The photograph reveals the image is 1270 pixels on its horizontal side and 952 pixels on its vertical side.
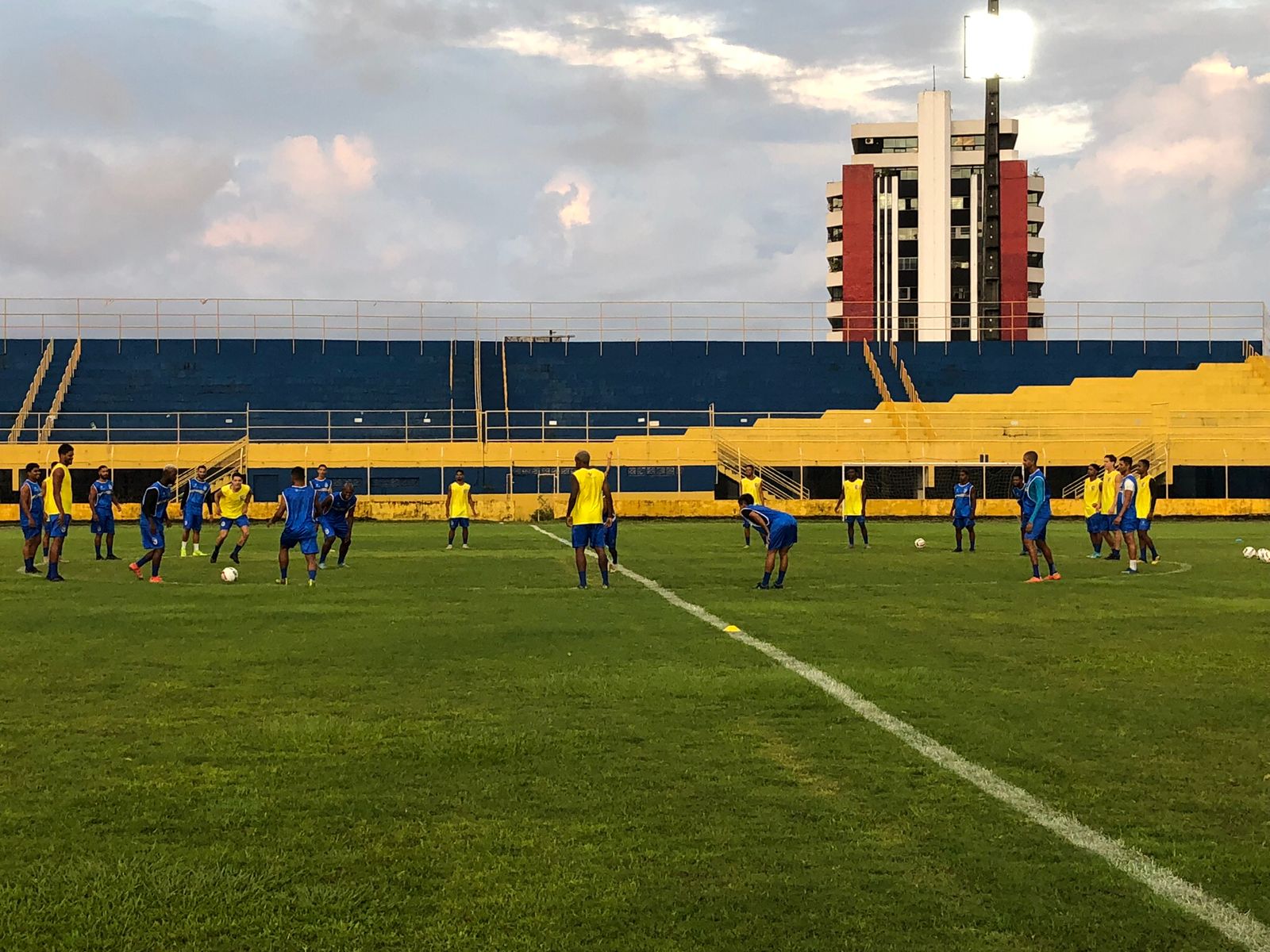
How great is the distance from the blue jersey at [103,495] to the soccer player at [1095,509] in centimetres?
1623

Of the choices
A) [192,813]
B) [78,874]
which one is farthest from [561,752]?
[78,874]

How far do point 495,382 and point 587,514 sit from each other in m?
40.7

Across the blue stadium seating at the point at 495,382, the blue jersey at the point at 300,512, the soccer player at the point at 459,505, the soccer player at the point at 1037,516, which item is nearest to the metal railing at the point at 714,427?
the blue stadium seating at the point at 495,382

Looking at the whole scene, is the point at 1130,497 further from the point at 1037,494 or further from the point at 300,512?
the point at 300,512

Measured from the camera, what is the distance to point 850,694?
9.29m

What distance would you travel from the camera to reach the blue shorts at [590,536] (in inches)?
707

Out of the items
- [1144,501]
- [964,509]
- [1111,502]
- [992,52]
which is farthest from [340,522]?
[992,52]

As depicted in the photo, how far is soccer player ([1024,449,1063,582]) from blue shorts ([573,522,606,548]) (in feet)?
18.0

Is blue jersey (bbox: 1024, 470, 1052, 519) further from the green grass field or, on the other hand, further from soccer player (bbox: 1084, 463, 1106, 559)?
soccer player (bbox: 1084, 463, 1106, 559)

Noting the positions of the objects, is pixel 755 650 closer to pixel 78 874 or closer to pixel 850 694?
pixel 850 694

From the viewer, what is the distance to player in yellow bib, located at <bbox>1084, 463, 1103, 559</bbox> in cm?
2456

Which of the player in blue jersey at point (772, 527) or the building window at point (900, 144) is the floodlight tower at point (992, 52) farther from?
the building window at point (900, 144)

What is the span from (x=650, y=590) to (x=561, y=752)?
10.3 m

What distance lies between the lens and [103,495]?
25062mm
